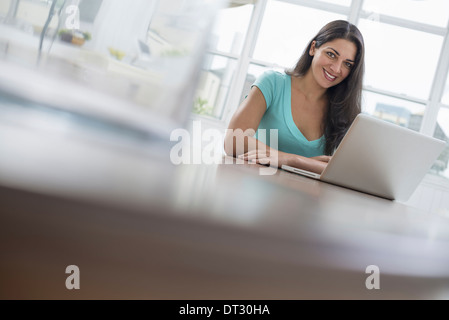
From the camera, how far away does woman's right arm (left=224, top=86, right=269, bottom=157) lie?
1.40 metres

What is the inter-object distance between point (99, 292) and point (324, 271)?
59 mm

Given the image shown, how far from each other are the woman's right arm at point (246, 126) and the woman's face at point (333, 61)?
0.89 feet

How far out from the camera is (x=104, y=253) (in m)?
0.07

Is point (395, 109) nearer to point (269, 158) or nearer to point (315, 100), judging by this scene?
point (315, 100)

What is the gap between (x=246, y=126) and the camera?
5.03ft

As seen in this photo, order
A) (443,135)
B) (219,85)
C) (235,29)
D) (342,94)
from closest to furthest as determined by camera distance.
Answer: (342,94), (443,135), (235,29), (219,85)

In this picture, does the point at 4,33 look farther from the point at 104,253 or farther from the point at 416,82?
the point at 416,82

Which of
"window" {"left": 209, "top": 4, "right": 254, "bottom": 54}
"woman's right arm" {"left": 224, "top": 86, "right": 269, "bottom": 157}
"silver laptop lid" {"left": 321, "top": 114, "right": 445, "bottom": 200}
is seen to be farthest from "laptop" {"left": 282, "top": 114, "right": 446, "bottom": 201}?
"window" {"left": 209, "top": 4, "right": 254, "bottom": 54}

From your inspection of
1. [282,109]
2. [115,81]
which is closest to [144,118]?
[115,81]

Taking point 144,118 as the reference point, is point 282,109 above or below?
above

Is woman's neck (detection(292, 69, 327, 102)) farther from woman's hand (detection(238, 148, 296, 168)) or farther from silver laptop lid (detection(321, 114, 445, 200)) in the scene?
silver laptop lid (detection(321, 114, 445, 200))

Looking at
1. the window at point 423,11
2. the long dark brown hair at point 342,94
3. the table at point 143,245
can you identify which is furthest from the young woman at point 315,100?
the window at point 423,11

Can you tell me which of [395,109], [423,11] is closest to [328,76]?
[395,109]

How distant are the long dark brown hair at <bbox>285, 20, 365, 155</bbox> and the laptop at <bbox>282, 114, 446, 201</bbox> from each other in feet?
2.07
